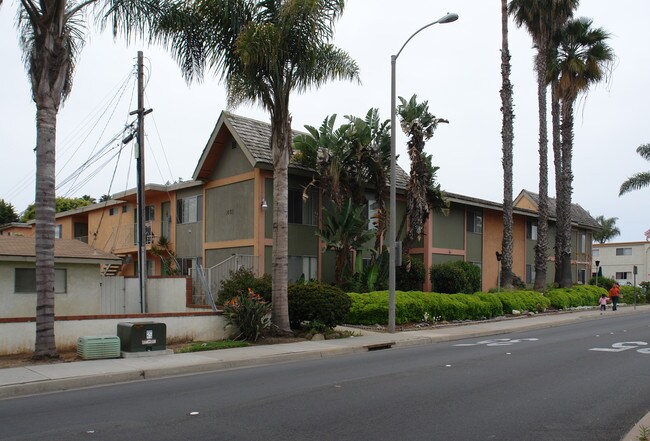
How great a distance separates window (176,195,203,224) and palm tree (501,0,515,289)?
14455 millimetres

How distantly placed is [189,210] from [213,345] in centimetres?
1341

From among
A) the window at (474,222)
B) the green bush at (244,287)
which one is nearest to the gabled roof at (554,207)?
the window at (474,222)

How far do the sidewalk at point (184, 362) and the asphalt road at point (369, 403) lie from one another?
537 millimetres

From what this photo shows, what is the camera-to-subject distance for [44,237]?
12.9m

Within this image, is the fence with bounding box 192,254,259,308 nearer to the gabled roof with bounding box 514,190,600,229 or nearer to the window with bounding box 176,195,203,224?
the window with bounding box 176,195,203,224

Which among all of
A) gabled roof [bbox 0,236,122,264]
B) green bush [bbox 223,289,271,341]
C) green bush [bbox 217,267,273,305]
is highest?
gabled roof [bbox 0,236,122,264]

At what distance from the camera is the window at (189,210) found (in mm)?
27250

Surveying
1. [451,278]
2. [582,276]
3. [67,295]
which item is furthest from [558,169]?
[67,295]

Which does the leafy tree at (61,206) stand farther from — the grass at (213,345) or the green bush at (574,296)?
the grass at (213,345)

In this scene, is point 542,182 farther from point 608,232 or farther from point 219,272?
point 608,232

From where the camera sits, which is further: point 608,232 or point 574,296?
point 608,232

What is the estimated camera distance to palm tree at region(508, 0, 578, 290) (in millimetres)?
32031

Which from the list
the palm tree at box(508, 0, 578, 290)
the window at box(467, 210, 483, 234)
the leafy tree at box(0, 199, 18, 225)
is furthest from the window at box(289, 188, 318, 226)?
the leafy tree at box(0, 199, 18, 225)

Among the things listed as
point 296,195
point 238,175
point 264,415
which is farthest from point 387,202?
point 264,415
